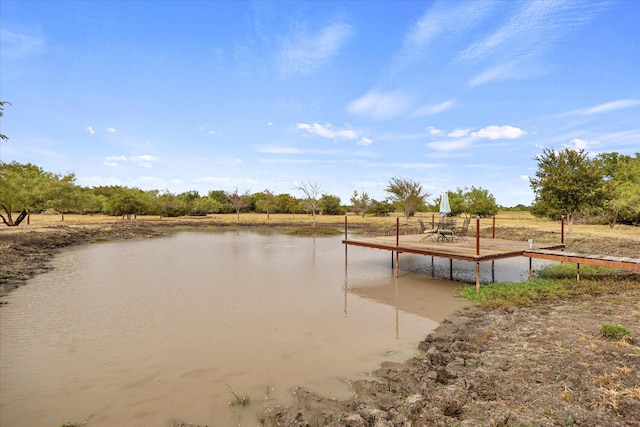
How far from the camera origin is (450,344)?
23.4 ft

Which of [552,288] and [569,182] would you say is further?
[569,182]

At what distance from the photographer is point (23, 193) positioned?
34469mm

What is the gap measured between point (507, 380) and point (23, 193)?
44.1 meters

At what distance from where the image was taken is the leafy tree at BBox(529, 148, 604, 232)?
2094 centimetres

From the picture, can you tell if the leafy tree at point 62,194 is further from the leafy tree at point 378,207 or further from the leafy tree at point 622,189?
the leafy tree at point 622,189

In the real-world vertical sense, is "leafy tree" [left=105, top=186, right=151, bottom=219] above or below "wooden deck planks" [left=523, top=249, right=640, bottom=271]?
above

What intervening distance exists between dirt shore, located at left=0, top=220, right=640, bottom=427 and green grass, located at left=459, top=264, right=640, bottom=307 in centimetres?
123

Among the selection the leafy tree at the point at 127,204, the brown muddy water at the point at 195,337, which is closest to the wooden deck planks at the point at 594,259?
the brown muddy water at the point at 195,337

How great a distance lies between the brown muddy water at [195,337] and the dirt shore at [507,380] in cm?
58

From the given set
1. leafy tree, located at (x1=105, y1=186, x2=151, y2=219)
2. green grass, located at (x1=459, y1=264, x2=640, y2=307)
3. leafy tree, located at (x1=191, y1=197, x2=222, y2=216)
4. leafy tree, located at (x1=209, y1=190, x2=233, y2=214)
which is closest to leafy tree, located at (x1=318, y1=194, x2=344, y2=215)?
leafy tree, located at (x1=209, y1=190, x2=233, y2=214)

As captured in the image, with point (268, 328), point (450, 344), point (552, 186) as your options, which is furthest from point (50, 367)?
point (552, 186)

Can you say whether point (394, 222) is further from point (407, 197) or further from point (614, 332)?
point (614, 332)

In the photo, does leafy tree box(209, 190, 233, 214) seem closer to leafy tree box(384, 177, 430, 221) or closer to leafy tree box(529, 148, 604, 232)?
leafy tree box(384, 177, 430, 221)

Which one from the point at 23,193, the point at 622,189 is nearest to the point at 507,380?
the point at 622,189
